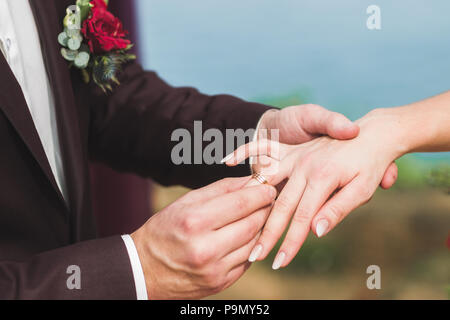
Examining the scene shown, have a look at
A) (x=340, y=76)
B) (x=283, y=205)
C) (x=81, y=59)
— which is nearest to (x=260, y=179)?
(x=283, y=205)

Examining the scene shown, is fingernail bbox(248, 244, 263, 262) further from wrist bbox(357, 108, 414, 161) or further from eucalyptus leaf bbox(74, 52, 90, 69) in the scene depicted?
eucalyptus leaf bbox(74, 52, 90, 69)

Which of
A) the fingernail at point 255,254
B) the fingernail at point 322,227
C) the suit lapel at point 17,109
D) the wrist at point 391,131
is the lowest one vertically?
the fingernail at point 255,254

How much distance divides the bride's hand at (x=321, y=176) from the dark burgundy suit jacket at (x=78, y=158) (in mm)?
79

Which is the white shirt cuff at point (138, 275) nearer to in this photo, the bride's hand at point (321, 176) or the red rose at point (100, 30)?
the bride's hand at point (321, 176)

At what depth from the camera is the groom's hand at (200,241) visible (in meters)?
0.56

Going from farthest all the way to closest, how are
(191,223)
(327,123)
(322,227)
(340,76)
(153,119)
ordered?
(340,76) < (153,119) < (327,123) < (322,227) < (191,223)

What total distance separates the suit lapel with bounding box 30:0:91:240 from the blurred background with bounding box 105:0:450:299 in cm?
42

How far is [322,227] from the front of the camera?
660 mm

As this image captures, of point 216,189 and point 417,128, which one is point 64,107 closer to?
point 216,189

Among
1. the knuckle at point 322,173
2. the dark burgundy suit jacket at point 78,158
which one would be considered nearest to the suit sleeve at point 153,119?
the dark burgundy suit jacket at point 78,158

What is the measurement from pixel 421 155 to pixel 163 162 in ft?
2.47

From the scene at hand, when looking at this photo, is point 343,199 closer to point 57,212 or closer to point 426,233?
point 57,212

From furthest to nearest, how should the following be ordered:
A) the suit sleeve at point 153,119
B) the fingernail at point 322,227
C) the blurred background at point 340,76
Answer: the blurred background at point 340,76 → the suit sleeve at point 153,119 → the fingernail at point 322,227

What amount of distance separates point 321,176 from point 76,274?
429 millimetres
